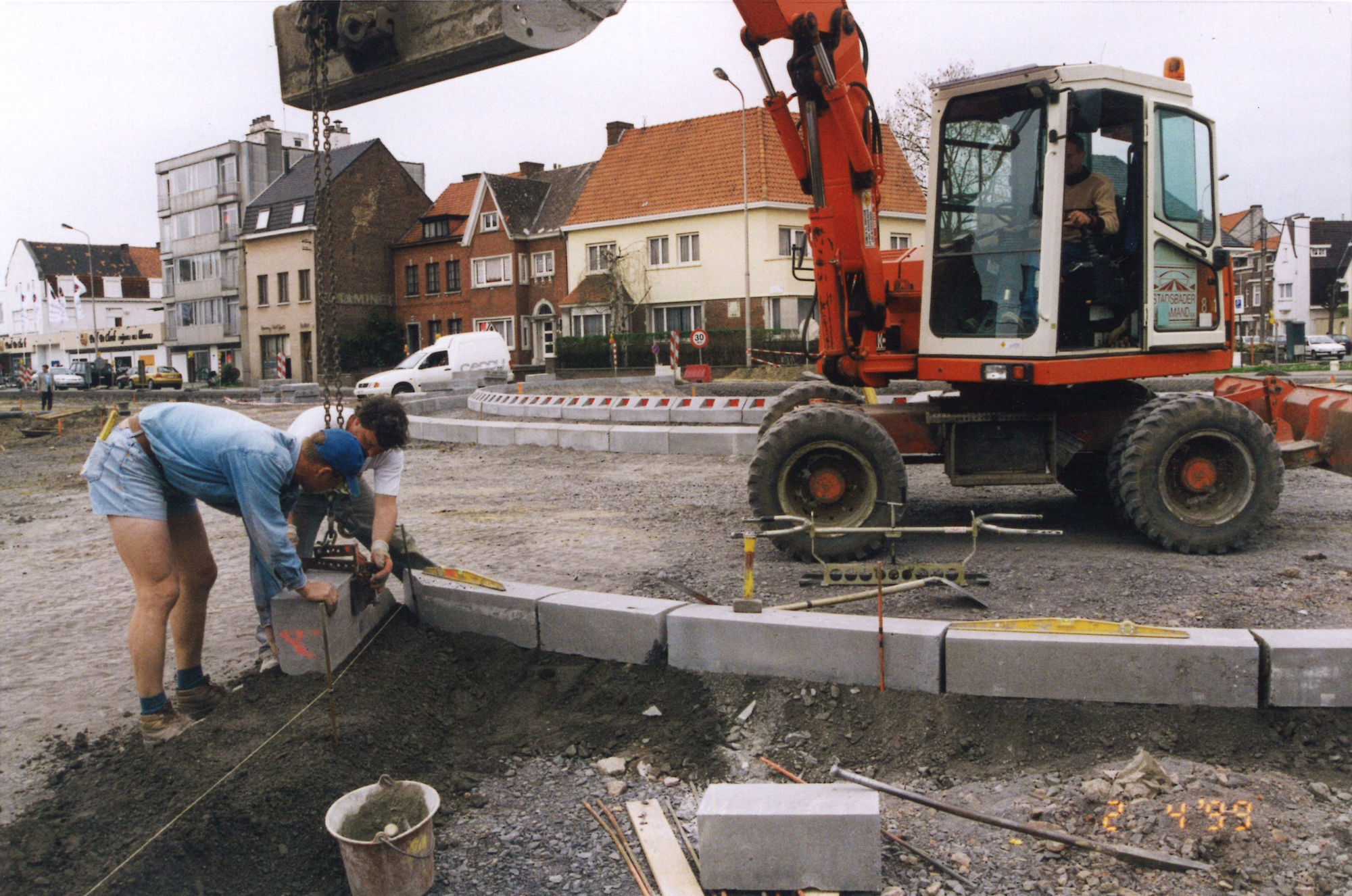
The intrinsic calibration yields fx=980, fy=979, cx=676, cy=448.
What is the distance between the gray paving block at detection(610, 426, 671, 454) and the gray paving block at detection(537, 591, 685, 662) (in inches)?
321

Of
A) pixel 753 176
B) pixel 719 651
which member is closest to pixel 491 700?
pixel 719 651

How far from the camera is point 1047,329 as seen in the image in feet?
21.3

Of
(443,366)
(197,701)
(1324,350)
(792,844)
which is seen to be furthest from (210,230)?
(792,844)

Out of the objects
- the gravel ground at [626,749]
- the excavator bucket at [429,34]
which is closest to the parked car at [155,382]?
the gravel ground at [626,749]

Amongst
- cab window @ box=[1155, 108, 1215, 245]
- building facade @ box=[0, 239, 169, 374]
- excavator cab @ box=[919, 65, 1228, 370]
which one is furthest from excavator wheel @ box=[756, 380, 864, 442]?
building facade @ box=[0, 239, 169, 374]

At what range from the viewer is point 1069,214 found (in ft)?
21.5

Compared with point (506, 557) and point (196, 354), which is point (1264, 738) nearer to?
point (506, 557)

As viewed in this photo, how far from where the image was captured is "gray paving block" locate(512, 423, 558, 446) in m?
14.6

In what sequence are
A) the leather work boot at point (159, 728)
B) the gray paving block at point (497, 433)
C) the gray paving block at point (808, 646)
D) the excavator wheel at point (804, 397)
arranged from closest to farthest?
the leather work boot at point (159, 728) → the gray paving block at point (808, 646) → the excavator wheel at point (804, 397) → the gray paving block at point (497, 433)

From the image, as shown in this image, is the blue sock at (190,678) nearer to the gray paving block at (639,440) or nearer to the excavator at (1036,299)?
the excavator at (1036,299)

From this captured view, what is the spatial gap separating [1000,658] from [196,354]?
63632 millimetres

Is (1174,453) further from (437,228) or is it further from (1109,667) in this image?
(437,228)

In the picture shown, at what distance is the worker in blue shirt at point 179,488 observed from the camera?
4188 mm

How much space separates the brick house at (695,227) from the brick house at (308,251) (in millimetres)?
12301
